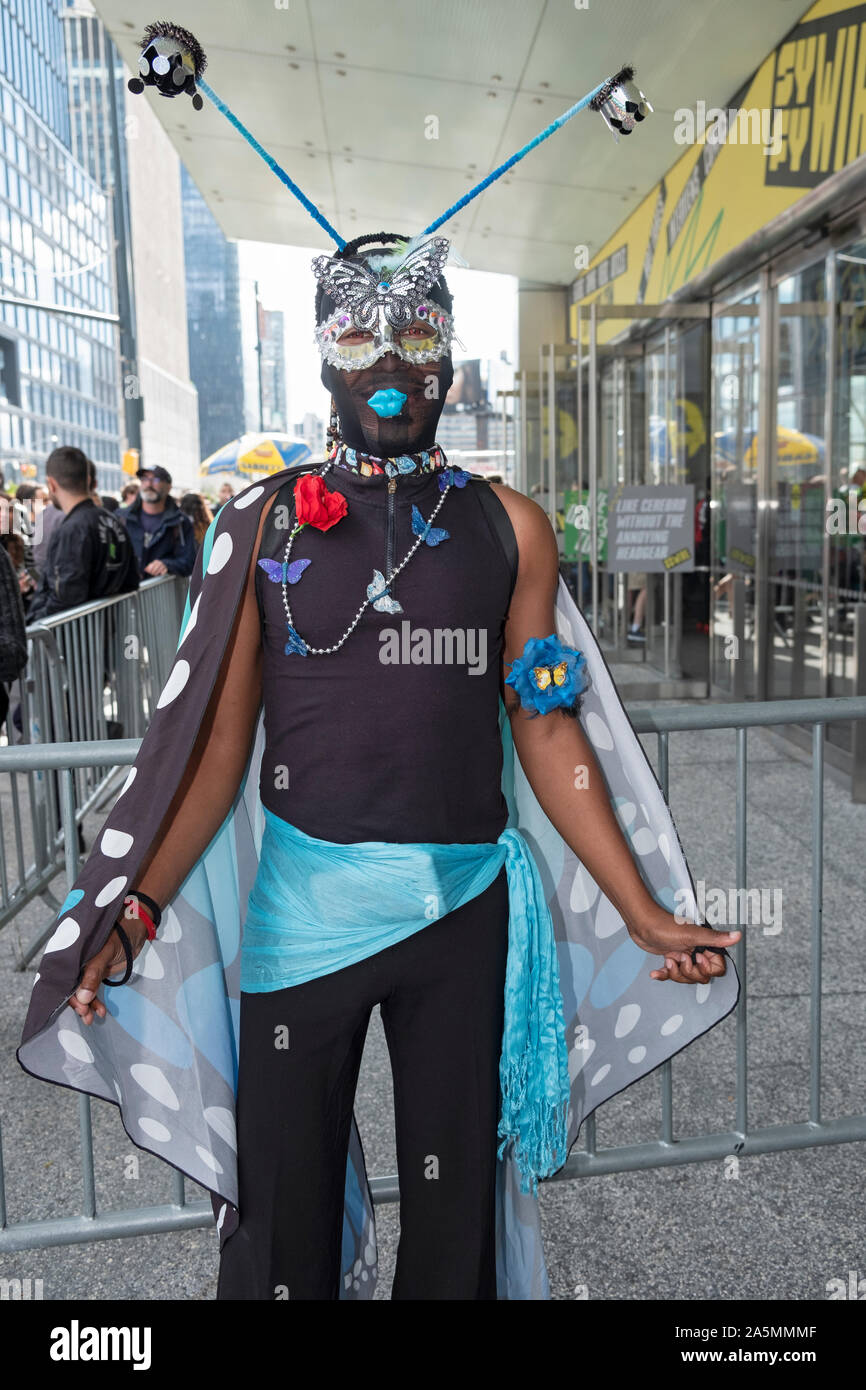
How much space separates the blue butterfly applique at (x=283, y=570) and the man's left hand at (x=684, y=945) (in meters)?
0.81

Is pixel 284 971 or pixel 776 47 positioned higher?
pixel 776 47

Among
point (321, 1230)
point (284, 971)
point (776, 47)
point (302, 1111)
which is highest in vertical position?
point (776, 47)

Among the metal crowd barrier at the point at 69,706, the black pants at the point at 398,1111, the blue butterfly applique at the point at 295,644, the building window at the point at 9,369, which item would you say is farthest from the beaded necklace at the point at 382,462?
the building window at the point at 9,369

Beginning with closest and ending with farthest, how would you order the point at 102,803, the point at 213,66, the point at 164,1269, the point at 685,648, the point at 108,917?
the point at 108,917, the point at 164,1269, the point at 102,803, the point at 213,66, the point at 685,648

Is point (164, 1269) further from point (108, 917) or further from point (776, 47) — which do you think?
point (776, 47)

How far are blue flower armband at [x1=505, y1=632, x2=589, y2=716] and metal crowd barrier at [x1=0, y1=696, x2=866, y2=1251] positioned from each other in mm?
637

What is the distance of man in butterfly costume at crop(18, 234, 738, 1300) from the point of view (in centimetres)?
175

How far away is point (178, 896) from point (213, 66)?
8.81m

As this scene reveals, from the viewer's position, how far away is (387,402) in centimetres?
174

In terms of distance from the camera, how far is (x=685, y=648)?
33.7 feet

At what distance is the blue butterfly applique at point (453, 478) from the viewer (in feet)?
6.04

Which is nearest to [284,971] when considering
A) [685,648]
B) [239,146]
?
[685,648]

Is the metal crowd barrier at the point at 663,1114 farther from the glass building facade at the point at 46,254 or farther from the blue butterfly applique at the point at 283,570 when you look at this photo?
the glass building facade at the point at 46,254

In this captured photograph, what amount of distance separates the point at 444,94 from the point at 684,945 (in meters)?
9.19
